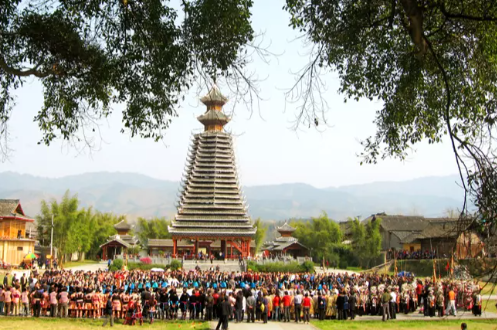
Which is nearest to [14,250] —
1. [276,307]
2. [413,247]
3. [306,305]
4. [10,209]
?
[10,209]

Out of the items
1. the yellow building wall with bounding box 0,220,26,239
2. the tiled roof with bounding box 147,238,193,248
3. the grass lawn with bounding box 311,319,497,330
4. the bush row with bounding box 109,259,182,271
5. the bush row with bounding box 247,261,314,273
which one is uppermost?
the yellow building wall with bounding box 0,220,26,239

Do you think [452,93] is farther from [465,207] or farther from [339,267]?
[339,267]

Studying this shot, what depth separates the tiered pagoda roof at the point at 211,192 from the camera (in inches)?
2435

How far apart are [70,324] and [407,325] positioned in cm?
1307

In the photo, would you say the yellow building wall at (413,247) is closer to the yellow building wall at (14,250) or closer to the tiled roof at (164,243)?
the tiled roof at (164,243)

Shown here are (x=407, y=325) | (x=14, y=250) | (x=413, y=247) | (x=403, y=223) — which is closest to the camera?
(x=407, y=325)

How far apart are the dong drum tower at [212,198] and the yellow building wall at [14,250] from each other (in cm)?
1640

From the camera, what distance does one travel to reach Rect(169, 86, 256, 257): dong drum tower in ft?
202

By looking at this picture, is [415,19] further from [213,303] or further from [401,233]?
[401,233]

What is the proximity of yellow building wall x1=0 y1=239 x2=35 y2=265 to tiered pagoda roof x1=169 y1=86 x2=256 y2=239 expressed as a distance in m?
17.1

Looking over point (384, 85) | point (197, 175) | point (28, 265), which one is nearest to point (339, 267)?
point (197, 175)

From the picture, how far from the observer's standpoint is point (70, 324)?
19.1 meters

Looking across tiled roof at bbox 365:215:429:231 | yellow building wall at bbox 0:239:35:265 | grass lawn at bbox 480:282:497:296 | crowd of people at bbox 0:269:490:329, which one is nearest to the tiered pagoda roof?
yellow building wall at bbox 0:239:35:265

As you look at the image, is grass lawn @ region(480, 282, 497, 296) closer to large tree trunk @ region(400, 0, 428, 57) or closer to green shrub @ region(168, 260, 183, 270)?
large tree trunk @ region(400, 0, 428, 57)
